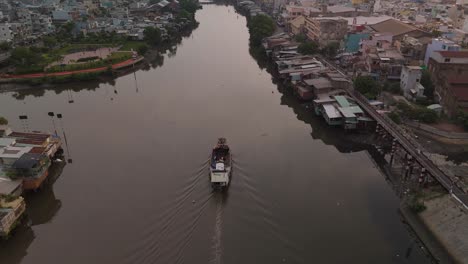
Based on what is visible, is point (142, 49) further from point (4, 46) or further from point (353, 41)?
point (353, 41)

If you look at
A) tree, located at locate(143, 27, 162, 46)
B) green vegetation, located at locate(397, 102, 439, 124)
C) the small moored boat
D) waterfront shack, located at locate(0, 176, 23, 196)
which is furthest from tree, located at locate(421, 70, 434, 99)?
tree, located at locate(143, 27, 162, 46)

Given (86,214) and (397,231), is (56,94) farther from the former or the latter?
(397,231)

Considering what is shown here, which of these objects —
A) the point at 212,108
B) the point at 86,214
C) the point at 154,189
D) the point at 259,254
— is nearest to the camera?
the point at 259,254

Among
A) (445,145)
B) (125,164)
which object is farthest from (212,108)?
(445,145)

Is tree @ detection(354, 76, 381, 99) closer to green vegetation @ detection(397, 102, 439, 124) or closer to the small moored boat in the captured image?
green vegetation @ detection(397, 102, 439, 124)

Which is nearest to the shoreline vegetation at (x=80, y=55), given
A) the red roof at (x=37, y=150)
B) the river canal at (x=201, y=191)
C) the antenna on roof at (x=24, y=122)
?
the river canal at (x=201, y=191)

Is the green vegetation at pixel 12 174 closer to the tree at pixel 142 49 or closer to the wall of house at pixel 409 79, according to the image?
the wall of house at pixel 409 79
